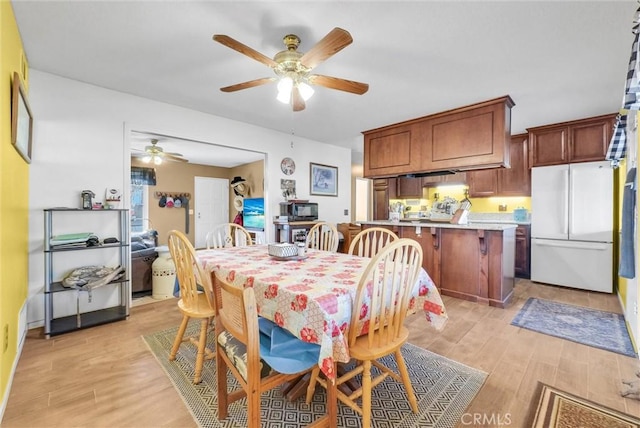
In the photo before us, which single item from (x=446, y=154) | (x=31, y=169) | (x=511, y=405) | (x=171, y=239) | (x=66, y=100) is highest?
(x=66, y=100)

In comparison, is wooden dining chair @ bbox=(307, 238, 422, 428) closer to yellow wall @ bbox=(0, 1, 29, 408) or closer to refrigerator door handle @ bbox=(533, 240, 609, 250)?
yellow wall @ bbox=(0, 1, 29, 408)

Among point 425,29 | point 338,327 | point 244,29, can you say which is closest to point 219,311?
point 338,327

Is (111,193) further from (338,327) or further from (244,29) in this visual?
(338,327)

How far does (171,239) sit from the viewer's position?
2053mm

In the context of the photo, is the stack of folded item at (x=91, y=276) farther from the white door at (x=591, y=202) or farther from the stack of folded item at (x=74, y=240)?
the white door at (x=591, y=202)

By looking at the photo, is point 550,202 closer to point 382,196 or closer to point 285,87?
point 382,196

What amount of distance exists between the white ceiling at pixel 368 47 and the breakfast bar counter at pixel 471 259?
4.97 ft

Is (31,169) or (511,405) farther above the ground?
(31,169)

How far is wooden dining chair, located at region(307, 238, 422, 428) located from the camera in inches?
50.9

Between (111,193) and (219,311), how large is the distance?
7.84 ft

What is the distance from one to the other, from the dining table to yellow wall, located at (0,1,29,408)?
1097 millimetres

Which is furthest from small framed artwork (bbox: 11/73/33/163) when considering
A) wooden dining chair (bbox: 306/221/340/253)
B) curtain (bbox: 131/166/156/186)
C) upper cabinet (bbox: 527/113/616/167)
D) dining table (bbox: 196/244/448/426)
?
upper cabinet (bbox: 527/113/616/167)

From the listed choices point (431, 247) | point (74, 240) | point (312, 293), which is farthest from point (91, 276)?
point (431, 247)

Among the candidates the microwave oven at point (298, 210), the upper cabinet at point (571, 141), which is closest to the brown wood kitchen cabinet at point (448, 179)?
the upper cabinet at point (571, 141)
